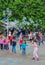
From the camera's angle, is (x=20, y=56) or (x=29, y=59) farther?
(x=20, y=56)

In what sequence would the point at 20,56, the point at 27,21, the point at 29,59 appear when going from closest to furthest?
the point at 29,59 < the point at 20,56 < the point at 27,21

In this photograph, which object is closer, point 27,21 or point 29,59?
point 29,59

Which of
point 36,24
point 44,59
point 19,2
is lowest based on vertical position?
point 44,59

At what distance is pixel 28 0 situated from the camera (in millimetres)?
25188

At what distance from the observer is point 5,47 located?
1091 inches

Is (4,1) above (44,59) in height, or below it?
above

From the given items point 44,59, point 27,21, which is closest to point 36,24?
point 27,21

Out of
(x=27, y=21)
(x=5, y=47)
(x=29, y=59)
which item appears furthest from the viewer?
(x=5, y=47)

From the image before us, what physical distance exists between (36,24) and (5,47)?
359 cm

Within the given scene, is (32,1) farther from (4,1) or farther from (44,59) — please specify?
(44,59)

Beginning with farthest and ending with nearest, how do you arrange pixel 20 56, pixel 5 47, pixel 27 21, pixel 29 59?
pixel 5 47
pixel 27 21
pixel 20 56
pixel 29 59

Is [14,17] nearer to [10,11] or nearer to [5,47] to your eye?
[10,11]

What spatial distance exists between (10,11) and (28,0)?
5.27 feet

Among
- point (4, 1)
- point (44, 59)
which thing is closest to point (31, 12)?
point (4, 1)
